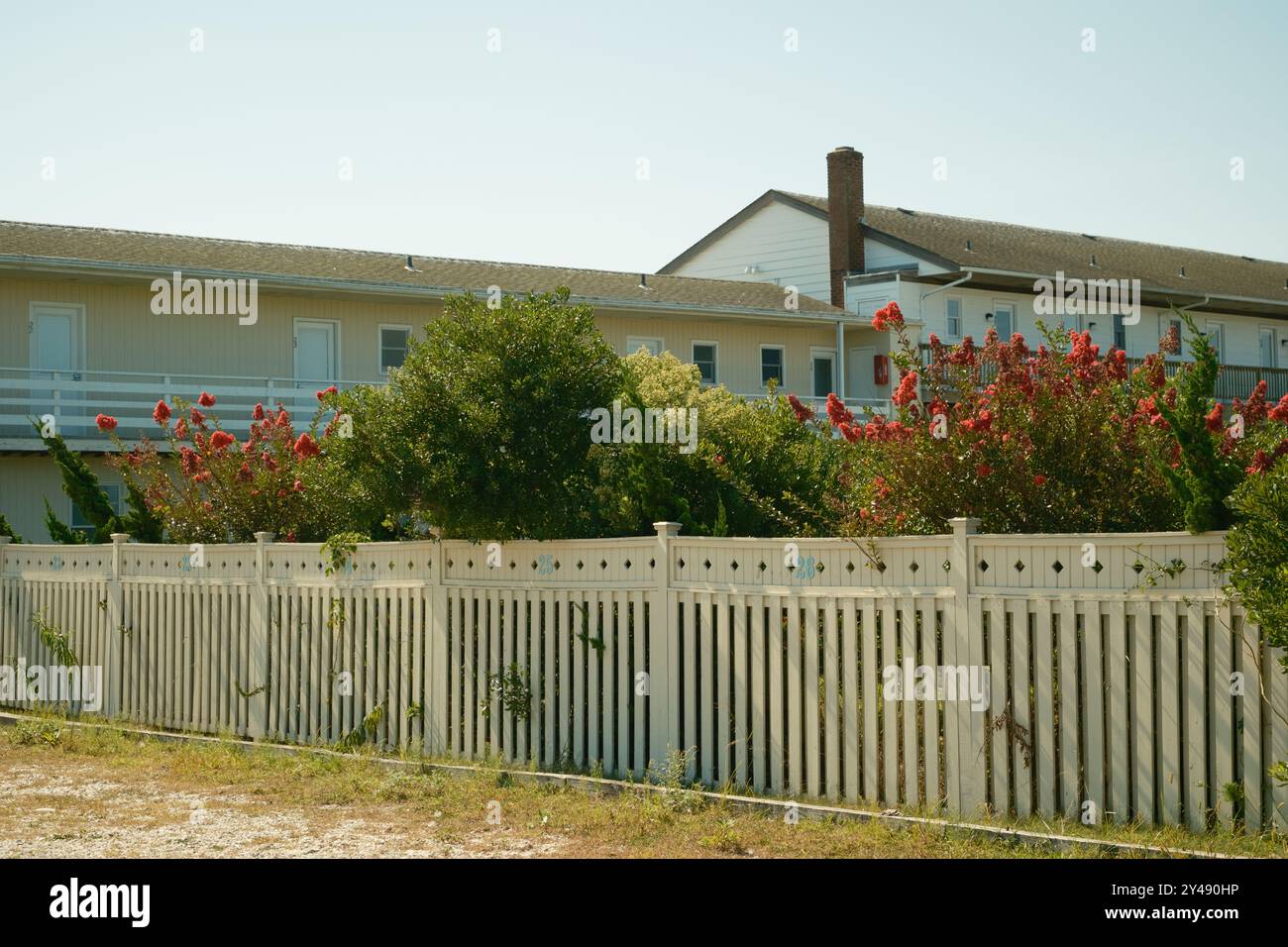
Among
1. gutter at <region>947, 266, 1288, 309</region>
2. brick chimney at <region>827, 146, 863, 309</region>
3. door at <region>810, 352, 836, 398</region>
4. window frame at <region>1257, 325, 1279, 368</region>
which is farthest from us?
window frame at <region>1257, 325, 1279, 368</region>

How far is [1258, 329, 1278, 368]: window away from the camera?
138 feet

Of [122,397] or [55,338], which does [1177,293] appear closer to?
[122,397]

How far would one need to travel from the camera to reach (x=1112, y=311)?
122 ft

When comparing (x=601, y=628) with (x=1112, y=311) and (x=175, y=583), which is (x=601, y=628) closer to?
(x=175, y=583)

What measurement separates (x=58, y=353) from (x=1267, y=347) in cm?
3275

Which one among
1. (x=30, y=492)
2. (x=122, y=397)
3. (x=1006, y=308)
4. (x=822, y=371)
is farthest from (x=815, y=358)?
(x=30, y=492)

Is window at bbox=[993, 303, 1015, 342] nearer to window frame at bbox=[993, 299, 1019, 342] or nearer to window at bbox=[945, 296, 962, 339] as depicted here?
window frame at bbox=[993, 299, 1019, 342]

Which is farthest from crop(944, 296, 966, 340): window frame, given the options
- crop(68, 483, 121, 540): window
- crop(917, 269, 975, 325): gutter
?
crop(68, 483, 121, 540): window

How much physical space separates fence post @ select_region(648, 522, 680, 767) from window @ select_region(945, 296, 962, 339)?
2638 cm

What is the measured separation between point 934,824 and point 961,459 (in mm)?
2423

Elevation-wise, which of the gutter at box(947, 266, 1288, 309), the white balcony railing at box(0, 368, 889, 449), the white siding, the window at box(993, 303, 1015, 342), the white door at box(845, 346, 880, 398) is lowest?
the white balcony railing at box(0, 368, 889, 449)

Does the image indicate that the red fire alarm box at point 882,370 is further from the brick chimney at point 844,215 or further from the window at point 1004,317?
the window at point 1004,317

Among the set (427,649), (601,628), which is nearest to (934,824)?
(601,628)

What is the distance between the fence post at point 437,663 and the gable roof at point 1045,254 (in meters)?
23.9
